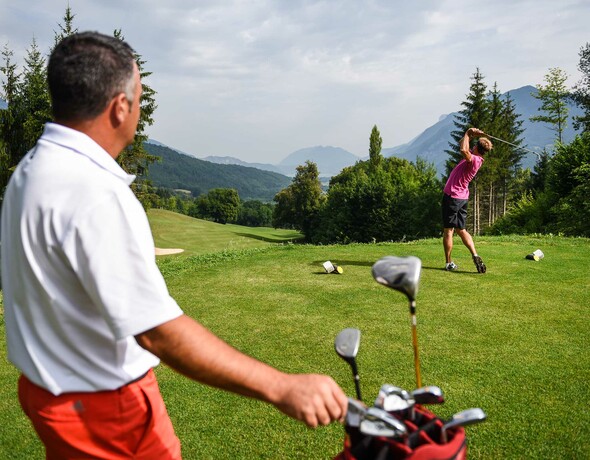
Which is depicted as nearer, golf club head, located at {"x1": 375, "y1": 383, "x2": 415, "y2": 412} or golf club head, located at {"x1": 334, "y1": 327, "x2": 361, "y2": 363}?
golf club head, located at {"x1": 375, "y1": 383, "x2": 415, "y2": 412}

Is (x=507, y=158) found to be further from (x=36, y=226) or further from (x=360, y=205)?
(x=36, y=226)

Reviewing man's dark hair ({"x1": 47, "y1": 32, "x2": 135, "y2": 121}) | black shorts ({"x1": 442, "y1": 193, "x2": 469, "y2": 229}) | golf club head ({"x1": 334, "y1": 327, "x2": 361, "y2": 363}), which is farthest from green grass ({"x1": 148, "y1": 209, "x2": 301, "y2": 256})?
man's dark hair ({"x1": 47, "y1": 32, "x2": 135, "y2": 121})

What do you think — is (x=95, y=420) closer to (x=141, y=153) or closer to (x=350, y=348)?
(x=350, y=348)

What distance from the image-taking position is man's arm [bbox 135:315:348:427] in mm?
1637

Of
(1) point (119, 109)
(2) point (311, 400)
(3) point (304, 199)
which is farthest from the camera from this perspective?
(3) point (304, 199)

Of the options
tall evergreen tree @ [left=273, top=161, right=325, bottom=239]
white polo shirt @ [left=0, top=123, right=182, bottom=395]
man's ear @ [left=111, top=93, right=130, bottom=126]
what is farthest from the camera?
tall evergreen tree @ [left=273, top=161, right=325, bottom=239]

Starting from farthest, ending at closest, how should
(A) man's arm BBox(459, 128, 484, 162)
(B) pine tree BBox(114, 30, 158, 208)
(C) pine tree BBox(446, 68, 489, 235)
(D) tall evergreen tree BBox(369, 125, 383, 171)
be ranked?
(D) tall evergreen tree BBox(369, 125, 383, 171), (C) pine tree BBox(446, 68, 489, 235), (B) pine tree BBox(114, 30, 158, 208), (A) man's arm BBox(459, 128, 484, 162)

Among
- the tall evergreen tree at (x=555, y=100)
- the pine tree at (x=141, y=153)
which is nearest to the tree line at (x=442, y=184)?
the tall evergreen tree at (x=555, y=100)

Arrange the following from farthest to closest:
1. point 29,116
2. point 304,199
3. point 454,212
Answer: point 304,199
point 29,116
point 454,212

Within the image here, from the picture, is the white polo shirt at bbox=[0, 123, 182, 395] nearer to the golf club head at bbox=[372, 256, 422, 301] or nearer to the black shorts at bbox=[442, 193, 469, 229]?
the golf club head at bbox=[372, 256, 422, 301]

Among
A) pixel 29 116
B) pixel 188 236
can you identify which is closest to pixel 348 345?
pixel 29 116

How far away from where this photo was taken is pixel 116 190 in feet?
5.16

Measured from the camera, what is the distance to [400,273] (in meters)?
2.03

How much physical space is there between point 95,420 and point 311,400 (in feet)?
2.73
